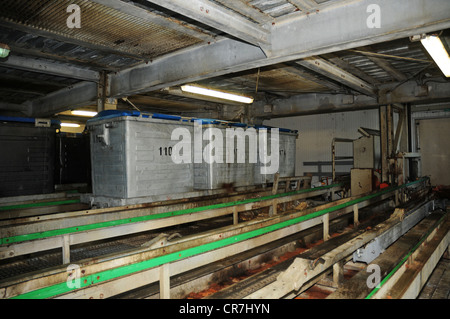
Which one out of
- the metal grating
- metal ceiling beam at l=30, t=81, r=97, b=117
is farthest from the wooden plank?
metal ceiling beam at l=30, t=81, r=97, b=117

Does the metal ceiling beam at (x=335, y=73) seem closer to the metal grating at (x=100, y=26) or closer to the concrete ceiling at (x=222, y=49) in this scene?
the concrete ceiling at (x=222, y=49)

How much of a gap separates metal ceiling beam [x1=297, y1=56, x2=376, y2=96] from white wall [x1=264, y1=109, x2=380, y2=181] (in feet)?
6.43

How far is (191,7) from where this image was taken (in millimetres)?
2912

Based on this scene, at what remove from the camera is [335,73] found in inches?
233

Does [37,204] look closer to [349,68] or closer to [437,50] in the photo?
[437,50]

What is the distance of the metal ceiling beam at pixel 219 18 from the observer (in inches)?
113

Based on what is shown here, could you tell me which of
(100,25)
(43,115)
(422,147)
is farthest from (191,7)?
(422,147)

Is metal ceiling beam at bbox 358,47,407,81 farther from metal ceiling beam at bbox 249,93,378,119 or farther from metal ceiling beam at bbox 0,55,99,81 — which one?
metal ceiling beam at bbox 0,55,99,81

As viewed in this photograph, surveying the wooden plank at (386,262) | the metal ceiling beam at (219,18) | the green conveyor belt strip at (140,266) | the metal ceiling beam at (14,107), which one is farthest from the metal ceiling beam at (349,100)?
the metal ceiling beam at (14,107)

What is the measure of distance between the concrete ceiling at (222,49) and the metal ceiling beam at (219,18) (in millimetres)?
12

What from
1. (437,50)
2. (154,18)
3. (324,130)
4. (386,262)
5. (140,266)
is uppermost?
(154,18)

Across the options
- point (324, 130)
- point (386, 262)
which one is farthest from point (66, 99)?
point (324, 130)

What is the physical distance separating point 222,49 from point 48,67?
140 inches
